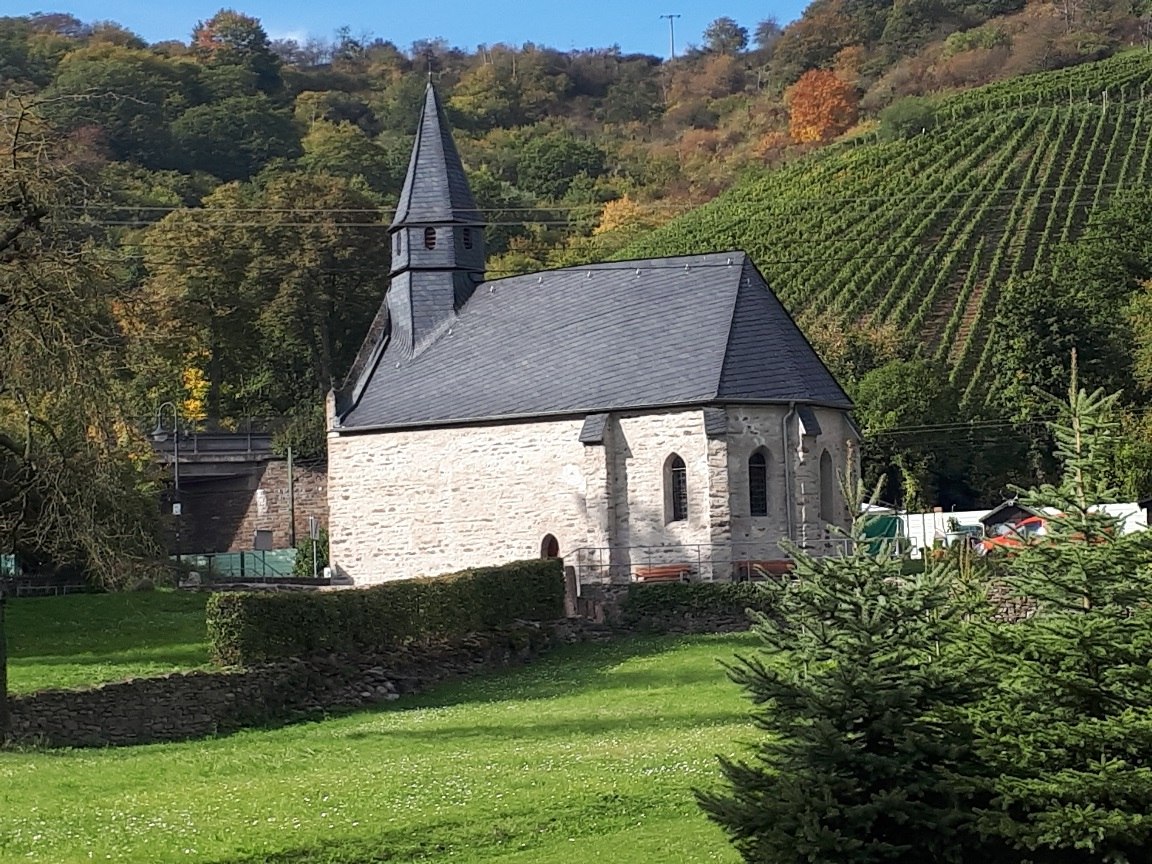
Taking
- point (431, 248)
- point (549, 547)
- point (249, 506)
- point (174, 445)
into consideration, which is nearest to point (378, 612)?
point (549, 547)

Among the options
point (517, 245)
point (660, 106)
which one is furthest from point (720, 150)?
point (517, 245)

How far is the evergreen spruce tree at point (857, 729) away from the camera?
37.3 feet

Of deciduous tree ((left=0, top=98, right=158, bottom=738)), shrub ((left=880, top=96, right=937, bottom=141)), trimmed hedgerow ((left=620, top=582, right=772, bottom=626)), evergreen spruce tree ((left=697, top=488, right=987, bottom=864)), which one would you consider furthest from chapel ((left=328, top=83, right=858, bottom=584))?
shrub ((left=880, top=96, right=937, bottom=141))

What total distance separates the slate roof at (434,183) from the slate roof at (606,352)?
2120 millimetres

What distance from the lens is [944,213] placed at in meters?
70.6

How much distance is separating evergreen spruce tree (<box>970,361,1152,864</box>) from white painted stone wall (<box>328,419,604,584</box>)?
24860mm

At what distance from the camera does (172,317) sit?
64188 mm

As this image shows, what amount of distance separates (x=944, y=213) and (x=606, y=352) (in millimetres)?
36509

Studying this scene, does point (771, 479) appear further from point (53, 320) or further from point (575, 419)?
point (53, 320)

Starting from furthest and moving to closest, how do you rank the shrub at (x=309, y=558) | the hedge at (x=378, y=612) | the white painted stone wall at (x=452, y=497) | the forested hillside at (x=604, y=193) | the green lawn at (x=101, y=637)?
1. the forested hillside at (x=604, y=193)
2. the shrub at (x=309, y=558)
3. the white painted stone wall at (x=452, y=497)
4. the green lawn at (x=101, y=637)
5. the hedge at (x=378, y=612)


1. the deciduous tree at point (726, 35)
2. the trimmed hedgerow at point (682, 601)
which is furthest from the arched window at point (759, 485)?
the deciduous tree at point (726, 35)

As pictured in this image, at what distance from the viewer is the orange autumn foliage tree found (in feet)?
404

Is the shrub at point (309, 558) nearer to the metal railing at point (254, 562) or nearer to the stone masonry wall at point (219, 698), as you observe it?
the metal railing at point (254, 562)

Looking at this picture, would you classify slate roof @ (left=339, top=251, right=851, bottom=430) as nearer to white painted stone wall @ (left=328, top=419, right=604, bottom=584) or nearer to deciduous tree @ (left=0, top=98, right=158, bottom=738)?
white painted stone wall @ (left=328, top=419, right=604, bottom=584)
